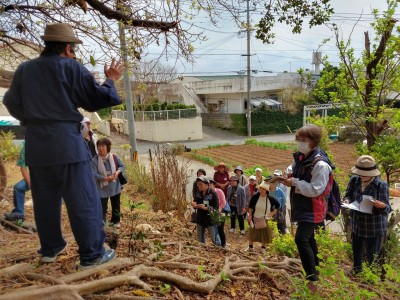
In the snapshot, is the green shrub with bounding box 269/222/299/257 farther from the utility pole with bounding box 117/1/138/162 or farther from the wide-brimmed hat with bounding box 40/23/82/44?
the wide-brimmed hat with bounding box 40/23/82/44

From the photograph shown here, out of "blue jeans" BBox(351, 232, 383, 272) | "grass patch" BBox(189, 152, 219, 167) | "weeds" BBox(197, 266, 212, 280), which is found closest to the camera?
"weeds" BBox(197, 266, 212, 280)

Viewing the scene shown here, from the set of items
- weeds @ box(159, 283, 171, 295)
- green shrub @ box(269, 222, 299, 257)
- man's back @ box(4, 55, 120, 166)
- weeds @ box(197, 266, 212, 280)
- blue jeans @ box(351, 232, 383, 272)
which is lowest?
green shrub @ box(269, 222, 299, 257)

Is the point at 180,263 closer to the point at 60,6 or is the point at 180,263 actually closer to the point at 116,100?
the point at 116,100

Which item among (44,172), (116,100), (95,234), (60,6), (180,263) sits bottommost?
(180,263)


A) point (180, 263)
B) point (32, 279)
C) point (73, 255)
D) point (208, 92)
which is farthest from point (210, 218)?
point (208, 92)

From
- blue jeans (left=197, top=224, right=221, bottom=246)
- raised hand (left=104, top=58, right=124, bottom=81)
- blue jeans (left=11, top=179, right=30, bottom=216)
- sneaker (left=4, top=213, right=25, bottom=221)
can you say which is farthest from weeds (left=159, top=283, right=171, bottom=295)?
blue jeans (left=197, top=224, right=221, bottom=246)

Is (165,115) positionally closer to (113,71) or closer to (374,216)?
(374,216)

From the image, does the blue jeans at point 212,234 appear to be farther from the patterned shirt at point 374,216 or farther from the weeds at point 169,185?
the patterned shirt at point 374,216

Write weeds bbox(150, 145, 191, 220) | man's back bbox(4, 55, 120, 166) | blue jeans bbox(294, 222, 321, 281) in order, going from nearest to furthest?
man's back bbox(4, 55, 120, 166), blue jeans bbox(294, 222, 321, 281), weeds bbox(150, 145, 191, 220)

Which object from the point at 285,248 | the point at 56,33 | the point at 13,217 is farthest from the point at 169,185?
the point at 56,33

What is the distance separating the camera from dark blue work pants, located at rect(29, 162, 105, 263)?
2.75m

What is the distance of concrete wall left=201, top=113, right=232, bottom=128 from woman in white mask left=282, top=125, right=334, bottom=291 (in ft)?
111

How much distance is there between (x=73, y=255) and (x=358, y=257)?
3.49 meters

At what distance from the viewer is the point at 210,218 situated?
262 inches
